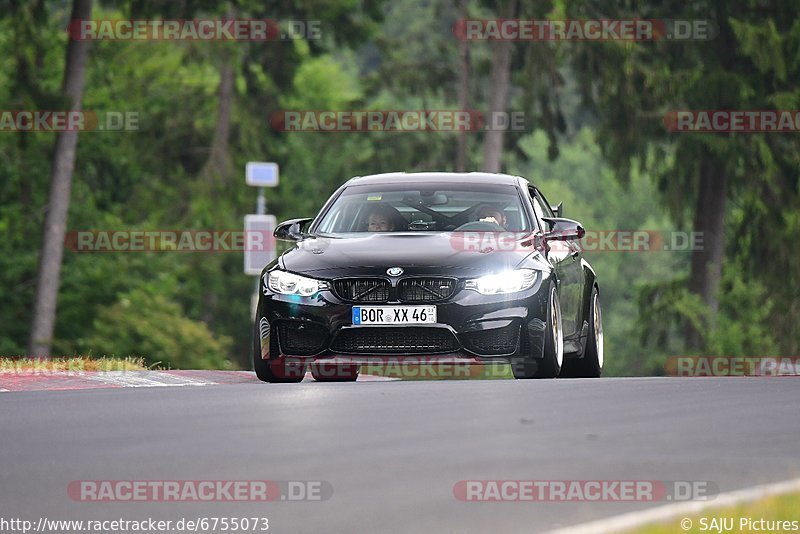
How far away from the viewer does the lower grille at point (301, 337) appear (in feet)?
50.6

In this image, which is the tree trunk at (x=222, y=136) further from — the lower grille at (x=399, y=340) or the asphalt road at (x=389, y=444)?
the asphalt road at (x=389, y=444)

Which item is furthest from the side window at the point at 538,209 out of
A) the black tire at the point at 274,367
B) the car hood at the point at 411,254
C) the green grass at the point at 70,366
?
the green grass at the point at 70,366

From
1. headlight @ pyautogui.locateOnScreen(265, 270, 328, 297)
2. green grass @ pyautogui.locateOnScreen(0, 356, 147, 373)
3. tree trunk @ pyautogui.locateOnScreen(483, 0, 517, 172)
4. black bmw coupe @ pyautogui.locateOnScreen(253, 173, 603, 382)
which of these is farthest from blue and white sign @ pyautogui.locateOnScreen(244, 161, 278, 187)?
headlight @ pyautogui.locateOnScreen(265, 270, 328, 297)

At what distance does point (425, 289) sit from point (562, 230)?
1.81 metres

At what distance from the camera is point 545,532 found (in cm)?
793

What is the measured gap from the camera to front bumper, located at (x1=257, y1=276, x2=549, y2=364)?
15.3m

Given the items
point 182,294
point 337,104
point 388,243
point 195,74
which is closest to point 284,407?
point 388,243

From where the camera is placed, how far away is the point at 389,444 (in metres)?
10.8

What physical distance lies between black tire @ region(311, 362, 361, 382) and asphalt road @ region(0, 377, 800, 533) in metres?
1.70

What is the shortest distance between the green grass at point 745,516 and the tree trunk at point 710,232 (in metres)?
33.5

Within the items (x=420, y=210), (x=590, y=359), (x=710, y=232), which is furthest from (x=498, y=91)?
(x=420, y=210)

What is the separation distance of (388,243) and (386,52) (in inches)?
1805

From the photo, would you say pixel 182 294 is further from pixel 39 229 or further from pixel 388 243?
pixel 388 243

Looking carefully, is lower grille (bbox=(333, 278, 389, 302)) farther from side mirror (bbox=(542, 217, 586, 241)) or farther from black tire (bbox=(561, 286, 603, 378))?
black tire (bbox=(561, 286, 603, 378))
